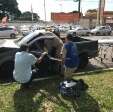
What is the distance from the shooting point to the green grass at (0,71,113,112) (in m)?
8.15

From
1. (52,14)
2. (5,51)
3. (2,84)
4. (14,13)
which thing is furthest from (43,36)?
(14,13)

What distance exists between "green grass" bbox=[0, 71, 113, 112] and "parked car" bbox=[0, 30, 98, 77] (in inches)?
40.5

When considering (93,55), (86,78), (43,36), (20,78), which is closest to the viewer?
(20,78)

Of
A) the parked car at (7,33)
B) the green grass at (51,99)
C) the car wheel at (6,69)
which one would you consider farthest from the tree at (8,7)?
the green grass at (51,99)

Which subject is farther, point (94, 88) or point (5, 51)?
point (5, 51)

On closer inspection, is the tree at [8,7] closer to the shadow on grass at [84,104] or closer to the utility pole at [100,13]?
the utility pole at [100,13]

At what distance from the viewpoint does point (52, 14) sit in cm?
9481

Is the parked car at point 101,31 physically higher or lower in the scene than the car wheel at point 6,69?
lower

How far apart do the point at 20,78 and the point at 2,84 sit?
4.48ft

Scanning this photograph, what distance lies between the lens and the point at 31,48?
11.9 metres

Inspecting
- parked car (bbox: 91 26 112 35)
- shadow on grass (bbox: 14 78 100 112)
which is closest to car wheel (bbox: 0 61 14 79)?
shadow on grass (bbox: 14 78 100 112)

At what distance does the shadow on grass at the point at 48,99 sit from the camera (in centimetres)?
812

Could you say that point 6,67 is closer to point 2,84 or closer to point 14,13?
point 2,84

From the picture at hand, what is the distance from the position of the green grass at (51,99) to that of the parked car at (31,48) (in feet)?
3.37
